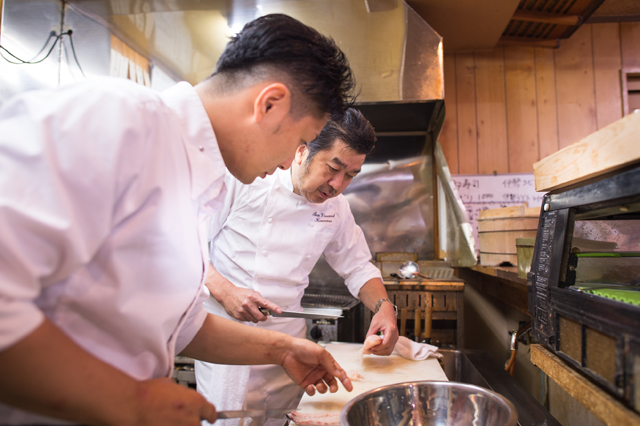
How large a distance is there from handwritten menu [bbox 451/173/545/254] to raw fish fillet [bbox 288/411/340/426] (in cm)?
245

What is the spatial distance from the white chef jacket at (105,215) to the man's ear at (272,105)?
0.34 feet

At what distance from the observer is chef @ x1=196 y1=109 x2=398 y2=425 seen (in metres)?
1.51

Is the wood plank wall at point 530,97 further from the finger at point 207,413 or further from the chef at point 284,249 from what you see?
the finger at point 207,413

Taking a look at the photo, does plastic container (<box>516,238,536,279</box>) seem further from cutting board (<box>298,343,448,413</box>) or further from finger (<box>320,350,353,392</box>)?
finger (<box>320,350,353,392</box>)

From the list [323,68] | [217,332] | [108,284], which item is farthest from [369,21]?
[108,284]

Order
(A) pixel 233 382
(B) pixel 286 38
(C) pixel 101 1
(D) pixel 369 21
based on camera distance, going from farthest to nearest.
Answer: (C) pixel 101 1 < (D) pixel 369 21 < (A) pixel 233 382 < (B) pixel 286 38

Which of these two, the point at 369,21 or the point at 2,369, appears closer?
the point at 2,369

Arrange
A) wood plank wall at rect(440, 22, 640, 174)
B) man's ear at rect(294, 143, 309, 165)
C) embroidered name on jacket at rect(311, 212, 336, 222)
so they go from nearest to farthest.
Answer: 1. man's ear at rect(294, 143, 309, 165)
2. embroidered name on jacket at rect(311, 212, 336, 222)
3. wood plank wall at rect(440, 22, 640, 174)

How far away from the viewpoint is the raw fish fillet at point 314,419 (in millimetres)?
942

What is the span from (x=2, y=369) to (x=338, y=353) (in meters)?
1.26

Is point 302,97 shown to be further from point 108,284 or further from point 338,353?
point 338,353

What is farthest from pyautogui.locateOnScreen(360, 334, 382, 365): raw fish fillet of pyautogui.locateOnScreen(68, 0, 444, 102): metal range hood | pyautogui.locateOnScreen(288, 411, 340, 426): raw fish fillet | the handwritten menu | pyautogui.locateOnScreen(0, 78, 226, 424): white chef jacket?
the handwritten menu

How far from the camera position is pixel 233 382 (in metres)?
1.50

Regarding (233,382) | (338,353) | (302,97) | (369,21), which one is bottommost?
(233,382)
